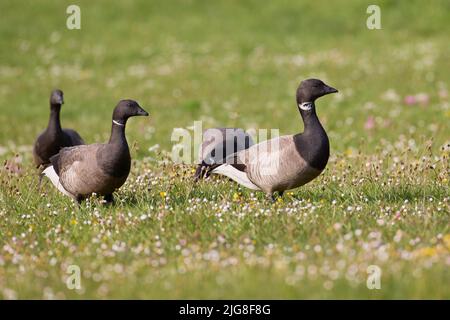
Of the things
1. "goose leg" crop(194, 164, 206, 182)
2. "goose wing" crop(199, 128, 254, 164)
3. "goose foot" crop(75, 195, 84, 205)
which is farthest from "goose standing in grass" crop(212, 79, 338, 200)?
"goose foot" crop(75, 195, 84, 205)

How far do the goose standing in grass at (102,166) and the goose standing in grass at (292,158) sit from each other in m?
1.38

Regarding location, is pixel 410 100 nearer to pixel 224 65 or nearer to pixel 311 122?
pixel 224 65

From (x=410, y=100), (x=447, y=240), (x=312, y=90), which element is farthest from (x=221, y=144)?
(x=410, y=100)

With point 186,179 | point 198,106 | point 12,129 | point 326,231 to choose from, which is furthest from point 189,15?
point 326,231

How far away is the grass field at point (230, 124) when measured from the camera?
17.5ft

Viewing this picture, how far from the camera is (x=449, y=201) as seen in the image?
23.9 ft

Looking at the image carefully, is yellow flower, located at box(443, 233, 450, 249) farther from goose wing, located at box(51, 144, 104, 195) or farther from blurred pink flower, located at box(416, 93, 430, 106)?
blurred pink flower, located at box(416, 93, 430, 106)

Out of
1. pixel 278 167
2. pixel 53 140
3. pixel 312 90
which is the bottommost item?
pixel 278 167

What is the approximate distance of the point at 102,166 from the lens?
7.60 meters

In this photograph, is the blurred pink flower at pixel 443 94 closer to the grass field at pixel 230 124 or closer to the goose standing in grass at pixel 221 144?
the grass field at pixel 230 124

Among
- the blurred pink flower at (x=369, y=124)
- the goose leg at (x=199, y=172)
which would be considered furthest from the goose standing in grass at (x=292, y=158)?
the blurred pink flower at (x=369, y=124)

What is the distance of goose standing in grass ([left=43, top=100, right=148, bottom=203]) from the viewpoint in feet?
24.9

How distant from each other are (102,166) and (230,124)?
7870mm
